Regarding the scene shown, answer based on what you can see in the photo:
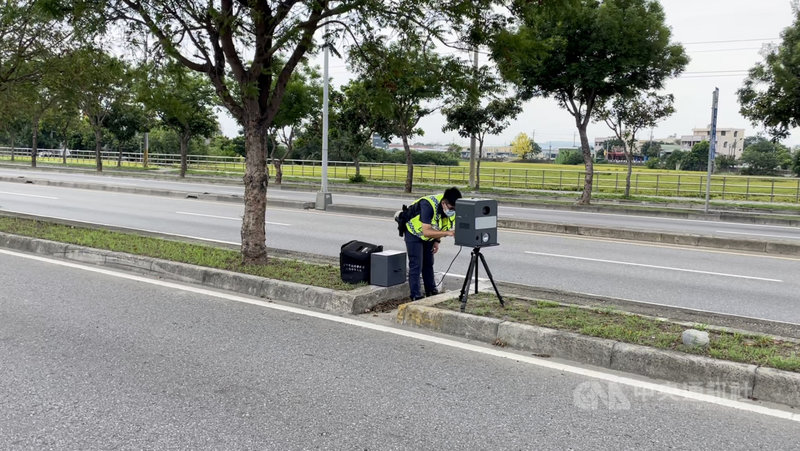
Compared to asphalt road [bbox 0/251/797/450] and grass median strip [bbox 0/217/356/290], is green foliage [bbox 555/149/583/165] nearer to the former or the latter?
grass median strip [bbox 0/217/356/290]

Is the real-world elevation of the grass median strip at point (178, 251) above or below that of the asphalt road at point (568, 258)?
above

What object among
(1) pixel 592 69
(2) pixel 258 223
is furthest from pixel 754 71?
(2) pixel 258 223

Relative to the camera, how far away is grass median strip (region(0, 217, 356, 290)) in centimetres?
782

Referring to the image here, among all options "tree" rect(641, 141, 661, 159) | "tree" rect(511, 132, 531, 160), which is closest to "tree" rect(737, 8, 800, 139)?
"tree" rect(641, 141, 661, 159)

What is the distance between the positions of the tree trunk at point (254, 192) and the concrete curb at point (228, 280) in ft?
2.09

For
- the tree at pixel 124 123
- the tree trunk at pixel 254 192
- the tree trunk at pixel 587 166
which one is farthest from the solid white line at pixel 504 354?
the tree at pixel 124 123

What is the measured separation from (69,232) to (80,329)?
6.00 metres

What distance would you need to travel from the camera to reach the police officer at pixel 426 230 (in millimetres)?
6859

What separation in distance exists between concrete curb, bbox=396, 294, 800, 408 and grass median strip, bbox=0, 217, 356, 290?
65.7 inches

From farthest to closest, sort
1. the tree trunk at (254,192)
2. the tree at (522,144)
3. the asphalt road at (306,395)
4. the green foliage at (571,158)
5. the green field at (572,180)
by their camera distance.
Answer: the tree at (522,144) < the green foliage at (571,158) < the green field at (572,180) < the tree trunk at (254,192) < the asphalt road at (306,395)

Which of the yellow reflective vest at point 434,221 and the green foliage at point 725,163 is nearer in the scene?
the yellow reflective vest at point 434,221

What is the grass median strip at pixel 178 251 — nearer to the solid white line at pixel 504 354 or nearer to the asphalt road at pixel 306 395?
the solid white line at pixel 504 354

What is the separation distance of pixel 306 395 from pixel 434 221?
293 cm

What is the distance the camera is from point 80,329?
6.01 metres
